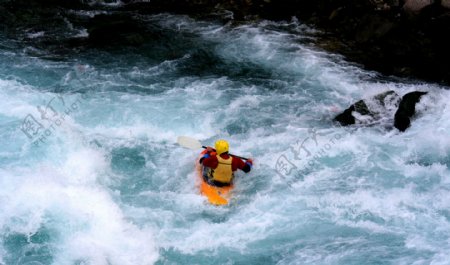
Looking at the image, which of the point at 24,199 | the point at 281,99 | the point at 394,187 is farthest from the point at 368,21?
the point at 24,199

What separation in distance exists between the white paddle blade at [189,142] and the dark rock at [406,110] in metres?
4.06

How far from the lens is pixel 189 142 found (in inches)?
372

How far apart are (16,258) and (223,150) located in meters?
3.54

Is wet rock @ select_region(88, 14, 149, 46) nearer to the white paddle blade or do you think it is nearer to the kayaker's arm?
the white paddle blade

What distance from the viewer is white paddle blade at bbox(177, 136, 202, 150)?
30.7ft

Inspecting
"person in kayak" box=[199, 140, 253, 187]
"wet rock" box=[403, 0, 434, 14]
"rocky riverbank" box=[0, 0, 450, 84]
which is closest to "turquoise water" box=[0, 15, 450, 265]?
"person in kayak" box=[199, 140, 253, 187]

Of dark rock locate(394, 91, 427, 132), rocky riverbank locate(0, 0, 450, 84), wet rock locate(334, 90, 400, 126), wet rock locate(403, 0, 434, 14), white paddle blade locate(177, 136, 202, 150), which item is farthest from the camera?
wet rock locate(403, 0, 434, 14)

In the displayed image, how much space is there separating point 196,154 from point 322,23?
6.47 meters

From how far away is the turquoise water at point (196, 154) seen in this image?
7672 mm

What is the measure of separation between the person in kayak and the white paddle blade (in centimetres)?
85
